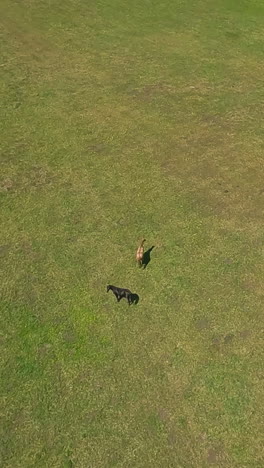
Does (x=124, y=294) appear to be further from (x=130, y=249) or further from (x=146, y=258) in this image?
(x=130, y=249)

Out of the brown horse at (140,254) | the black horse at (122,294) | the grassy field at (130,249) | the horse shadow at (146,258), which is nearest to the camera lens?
the grassy field at (130,249)

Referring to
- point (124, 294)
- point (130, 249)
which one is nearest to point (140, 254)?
point (130, 249)

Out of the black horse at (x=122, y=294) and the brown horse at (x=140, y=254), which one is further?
the brown horse at (x=140, y=254)

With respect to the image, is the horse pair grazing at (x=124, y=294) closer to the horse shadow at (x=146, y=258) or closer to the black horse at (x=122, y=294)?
the black horse at (x=122, y=294)

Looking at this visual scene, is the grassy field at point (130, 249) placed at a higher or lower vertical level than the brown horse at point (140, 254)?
lower

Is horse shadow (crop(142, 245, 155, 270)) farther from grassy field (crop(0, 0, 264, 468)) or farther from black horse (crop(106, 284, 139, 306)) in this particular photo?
black horse (crop(106, 284, 139, 306))

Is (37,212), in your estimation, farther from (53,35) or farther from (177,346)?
(53,35)

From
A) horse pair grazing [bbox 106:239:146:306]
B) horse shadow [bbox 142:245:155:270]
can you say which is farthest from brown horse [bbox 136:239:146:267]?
horse pair grazing [bbox 106:239:146:306]

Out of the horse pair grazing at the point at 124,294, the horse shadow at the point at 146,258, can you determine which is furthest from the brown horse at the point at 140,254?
the horse pair grazing at the point at 124,294

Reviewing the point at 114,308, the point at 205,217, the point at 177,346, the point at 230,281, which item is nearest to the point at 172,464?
the point at 177,346
